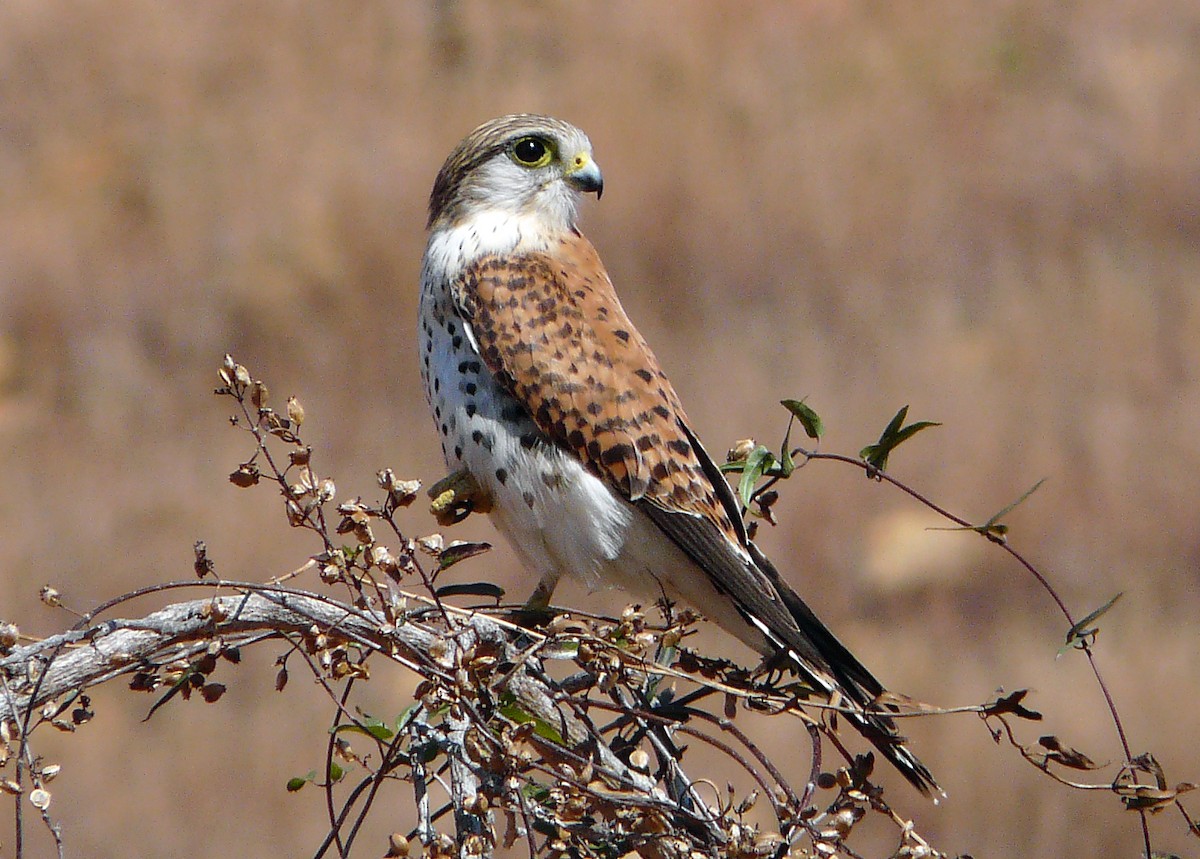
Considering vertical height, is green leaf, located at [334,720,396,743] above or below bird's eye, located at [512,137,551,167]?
below

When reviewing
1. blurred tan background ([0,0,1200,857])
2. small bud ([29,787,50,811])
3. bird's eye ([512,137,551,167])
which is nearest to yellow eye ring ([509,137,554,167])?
bird's eye ([512,137,551,167])

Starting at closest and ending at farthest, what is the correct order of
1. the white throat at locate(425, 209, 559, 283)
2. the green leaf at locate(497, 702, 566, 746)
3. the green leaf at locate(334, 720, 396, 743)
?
the green leaf at locate(497, 702, 566, 746), the green leaf at locate(334, 720, 396, 743), the white throat at locate(425, 209, 559, 283)

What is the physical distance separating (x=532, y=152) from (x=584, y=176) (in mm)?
127

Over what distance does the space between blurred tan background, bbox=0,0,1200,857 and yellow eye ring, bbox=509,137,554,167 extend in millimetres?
2517

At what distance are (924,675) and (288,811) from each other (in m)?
2.94

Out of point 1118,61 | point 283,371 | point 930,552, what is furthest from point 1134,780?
point 1118,61

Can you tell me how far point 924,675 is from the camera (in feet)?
22.1

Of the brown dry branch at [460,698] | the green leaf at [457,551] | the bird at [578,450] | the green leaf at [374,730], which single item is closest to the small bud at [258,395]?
the brown dry branch at [460,698]

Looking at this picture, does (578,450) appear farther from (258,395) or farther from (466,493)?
(258,395)

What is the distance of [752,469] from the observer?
221cm

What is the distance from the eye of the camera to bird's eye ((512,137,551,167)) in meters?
3.11

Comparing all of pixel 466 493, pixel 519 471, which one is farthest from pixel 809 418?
pixel 466 493

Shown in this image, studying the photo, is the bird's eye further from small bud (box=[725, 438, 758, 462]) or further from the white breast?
small bud (box=[725, 438, 758, 462])

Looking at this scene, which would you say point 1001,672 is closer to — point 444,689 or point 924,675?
point 924,675
